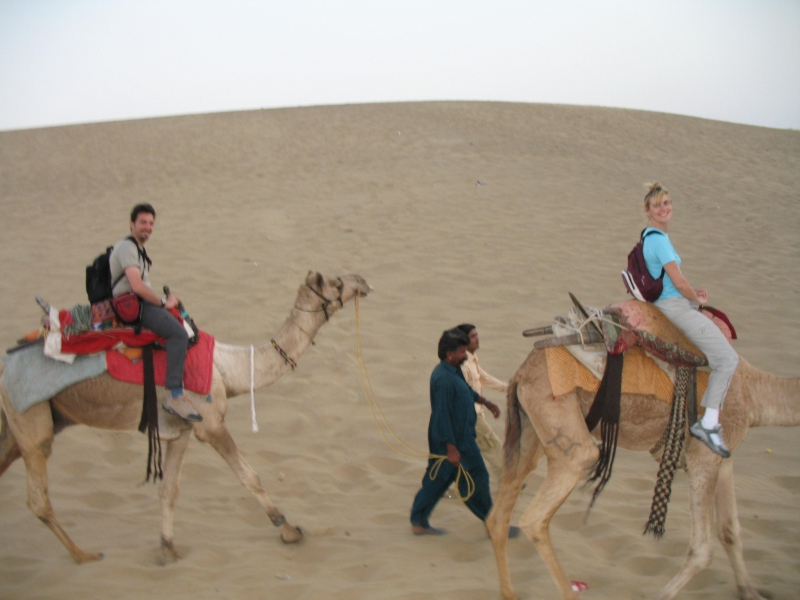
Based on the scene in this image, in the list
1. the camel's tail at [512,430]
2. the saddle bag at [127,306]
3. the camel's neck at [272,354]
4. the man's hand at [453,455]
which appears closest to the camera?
the camel's tail at [512,430]

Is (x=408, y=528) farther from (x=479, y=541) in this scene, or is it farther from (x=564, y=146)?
(x=564, y=146)

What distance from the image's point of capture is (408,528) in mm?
5719

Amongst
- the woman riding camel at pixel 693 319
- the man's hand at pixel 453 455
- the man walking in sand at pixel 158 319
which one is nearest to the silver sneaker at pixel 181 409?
the man walking in sand at pixel 158 319

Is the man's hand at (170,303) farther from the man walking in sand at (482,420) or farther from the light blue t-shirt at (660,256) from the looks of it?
the light blue t-shirt at (660,256)

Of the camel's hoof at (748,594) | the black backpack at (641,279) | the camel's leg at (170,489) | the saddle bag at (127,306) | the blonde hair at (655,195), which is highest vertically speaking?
the blonde hair at (655,195)

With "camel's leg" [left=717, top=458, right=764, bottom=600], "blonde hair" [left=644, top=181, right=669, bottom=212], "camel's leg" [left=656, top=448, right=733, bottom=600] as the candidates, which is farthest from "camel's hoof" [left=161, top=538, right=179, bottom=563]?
"blonde hair" [left=644, top=181, right=669, bottom=212]

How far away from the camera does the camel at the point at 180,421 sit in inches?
200

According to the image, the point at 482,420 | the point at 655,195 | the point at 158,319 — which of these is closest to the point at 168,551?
the point at 158,319

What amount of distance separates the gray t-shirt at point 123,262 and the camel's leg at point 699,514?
379 cm

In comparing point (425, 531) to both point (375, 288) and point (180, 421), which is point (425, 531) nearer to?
point (180, 421)

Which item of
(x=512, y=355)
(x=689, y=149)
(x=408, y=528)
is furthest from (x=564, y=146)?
(x=408, y=528)

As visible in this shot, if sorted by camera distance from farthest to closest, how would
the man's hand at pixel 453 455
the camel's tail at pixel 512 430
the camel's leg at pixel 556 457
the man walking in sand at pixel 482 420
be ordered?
the man walking in sand at pixel 482 420, the man's hand at pixel 453 455, the camel's tail at pixel 512 430, the camel's leg at pixel 556 457

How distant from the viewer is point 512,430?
4.91m

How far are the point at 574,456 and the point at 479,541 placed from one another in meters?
1.41
